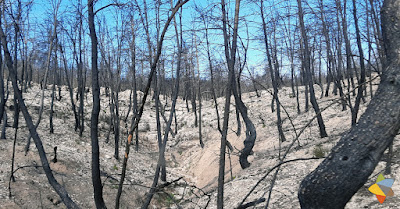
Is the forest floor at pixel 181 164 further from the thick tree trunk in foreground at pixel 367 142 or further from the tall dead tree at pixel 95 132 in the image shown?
the thick tree trunk in foreground at pixel 367 142

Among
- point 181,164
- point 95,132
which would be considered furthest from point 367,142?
point 181,164

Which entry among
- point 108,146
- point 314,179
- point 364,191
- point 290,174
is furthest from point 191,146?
point 314,179

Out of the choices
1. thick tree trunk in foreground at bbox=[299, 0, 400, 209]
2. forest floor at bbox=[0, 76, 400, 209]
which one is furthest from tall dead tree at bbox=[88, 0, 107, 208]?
thick tree trunk in foreground at bbox=[299, 0, 400, 209]

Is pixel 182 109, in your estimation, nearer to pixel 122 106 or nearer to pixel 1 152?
pixel 122 106

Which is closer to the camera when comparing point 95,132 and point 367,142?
point 367,142

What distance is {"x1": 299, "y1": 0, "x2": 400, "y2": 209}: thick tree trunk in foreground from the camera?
5.37 feet

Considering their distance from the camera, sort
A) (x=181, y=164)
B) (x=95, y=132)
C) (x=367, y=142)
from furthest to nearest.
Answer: (x=181, y=164) → (x=95, y=132) → (x=367, y=142)

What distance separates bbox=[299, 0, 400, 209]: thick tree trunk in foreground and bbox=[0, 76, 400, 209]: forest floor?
0.32m

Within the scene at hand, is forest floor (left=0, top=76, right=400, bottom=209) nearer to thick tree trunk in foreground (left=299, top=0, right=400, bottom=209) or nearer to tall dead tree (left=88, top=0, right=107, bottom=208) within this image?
tall dead tree (left=88, top=0, right=107, bottom=208)

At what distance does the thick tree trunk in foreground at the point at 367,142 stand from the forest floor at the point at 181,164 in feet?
1.06

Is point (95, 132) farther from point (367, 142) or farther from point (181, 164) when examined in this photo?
point (181, 164)

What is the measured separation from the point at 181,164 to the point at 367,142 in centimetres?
1420

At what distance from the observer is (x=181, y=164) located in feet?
50.4

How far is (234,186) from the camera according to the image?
7.62 m
